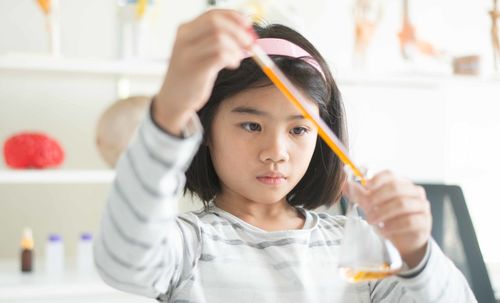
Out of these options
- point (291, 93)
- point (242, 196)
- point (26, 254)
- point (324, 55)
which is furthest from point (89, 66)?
point (291, 93)

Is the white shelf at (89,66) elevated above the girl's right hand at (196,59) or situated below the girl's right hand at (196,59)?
below

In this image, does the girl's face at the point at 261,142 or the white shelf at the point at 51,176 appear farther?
the white shelf at the point at 51,176

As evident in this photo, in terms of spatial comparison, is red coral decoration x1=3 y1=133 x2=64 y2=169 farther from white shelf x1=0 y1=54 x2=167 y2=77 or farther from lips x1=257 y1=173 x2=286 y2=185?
lips x1=257 y1=173 x2=286 y2=185

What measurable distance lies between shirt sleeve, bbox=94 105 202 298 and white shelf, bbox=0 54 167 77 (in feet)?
3.82

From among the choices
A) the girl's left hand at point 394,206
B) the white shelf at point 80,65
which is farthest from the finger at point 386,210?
the white shelf at point 80,65

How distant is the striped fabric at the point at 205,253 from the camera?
0.59 meters

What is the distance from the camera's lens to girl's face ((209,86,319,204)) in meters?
0.83

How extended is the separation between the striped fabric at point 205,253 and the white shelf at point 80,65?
0.93m

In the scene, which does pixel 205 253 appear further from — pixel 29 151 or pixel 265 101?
pixel 29 151

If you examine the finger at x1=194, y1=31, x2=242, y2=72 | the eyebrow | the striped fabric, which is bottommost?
the striped fabric

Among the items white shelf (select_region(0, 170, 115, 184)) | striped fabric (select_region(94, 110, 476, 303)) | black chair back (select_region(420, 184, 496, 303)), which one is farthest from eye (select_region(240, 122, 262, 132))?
white shelf (select_region(0, 170, 115, 184))

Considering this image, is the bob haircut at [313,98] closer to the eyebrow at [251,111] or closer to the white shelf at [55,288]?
the eyebrow at [251,111]

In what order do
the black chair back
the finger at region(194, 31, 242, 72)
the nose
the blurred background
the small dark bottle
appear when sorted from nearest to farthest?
the finger at region(194, 31, 242, 72), the nose, the black chair back, the small dark bottle, the blurred background

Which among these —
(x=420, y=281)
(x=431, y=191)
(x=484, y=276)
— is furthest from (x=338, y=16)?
(x=420, y=281)
